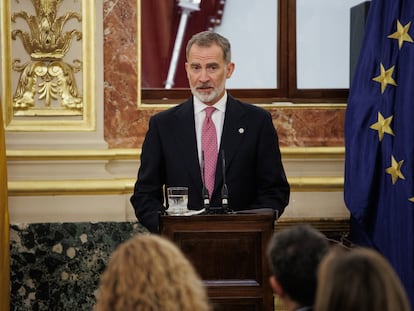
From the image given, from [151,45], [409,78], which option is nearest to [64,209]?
[151,45]

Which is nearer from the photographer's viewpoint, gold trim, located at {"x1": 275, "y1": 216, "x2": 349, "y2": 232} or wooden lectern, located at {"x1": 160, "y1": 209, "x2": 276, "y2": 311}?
wooden lectern, located at {"x1": 160, "y1": 209, "x2": 276, "y2": 311}

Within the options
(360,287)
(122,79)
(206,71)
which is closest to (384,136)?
(206,71)

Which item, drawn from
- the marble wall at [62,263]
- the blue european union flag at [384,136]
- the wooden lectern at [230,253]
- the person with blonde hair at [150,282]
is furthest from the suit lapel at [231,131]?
the person with blonde hair at [150,282]

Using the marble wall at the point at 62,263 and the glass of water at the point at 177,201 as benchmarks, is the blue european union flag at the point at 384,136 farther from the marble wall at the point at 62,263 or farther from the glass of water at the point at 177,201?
the glass of water at the point at 177,201

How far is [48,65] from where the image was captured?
5.46m

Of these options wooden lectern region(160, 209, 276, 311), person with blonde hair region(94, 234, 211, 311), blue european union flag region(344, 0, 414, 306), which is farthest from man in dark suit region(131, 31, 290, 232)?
person with blonde hair region(94, 234, 211, 311)

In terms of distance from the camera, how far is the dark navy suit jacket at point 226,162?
438cm

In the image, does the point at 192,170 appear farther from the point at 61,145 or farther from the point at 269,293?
the point at 61,145

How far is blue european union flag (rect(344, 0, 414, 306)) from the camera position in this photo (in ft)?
16.8

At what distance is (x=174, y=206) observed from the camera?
3.99 meters

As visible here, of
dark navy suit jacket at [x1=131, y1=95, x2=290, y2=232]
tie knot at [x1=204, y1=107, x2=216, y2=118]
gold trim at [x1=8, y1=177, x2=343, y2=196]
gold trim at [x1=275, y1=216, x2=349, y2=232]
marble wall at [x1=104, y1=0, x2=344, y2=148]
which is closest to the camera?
dark navy suit jacket at [x1=131, y1=95, x2=290, y2=232]

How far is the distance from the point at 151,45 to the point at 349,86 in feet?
4.08

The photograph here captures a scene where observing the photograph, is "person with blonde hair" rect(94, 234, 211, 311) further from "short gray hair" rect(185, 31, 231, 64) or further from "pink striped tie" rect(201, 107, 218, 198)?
"short gray hair" rect(185, 31, 231, 64)

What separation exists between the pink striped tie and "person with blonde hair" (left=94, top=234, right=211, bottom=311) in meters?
2.29
